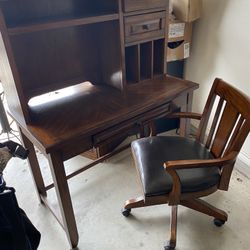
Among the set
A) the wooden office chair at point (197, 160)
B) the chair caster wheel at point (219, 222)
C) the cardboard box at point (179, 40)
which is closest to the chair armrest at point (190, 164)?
the wooden office chair at point (197, 160)

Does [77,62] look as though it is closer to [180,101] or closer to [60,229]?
[180,101]

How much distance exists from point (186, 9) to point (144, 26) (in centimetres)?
54

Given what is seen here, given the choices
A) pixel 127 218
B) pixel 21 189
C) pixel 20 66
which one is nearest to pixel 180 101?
pixel 127 218

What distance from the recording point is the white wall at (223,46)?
1626mm

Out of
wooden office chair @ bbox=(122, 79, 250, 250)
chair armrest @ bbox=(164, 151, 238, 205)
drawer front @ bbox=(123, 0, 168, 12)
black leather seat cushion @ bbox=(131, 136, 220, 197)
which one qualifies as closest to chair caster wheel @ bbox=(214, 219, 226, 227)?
wooden office chair @ bbox=(122, 79, 250, 250)

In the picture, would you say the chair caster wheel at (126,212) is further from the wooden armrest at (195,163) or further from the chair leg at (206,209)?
the wooden armrest at (195,163)

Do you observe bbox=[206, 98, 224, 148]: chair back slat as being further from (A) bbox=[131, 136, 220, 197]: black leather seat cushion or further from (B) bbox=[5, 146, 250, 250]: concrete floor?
(B) bbox=[5, 146, 250, 250]: concrete floor

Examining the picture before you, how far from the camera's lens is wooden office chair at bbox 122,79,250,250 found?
1123mm

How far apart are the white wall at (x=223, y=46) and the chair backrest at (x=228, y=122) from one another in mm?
472

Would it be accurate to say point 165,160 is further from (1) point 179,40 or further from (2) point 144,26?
(1) point 179,40

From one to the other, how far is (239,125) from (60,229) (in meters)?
1.19

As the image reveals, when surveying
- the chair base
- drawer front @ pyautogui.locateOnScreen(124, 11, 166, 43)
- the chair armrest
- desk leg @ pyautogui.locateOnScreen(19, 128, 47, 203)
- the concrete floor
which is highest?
drawer front @ pyautogui.locateOnScreen(124, 11, 166, 43)

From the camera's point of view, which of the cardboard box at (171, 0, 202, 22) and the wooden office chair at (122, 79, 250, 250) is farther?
the cardboard box at (171, 0, 202, 22)

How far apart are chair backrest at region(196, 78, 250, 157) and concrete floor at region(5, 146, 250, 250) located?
18.9 inches
